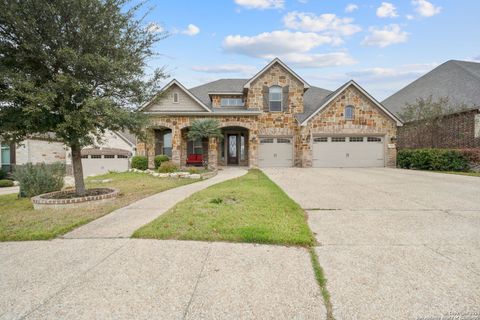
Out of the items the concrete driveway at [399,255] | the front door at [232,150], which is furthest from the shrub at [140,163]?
the concrete driveway at [399,255]

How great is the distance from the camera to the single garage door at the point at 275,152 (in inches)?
746

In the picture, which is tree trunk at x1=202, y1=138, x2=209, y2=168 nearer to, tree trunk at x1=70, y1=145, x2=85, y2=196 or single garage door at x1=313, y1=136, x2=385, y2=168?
single garage door at x1=313, y1=136, x2=385, y2=168

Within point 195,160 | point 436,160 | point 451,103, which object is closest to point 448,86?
point 451,103

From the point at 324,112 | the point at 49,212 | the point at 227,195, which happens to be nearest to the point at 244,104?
the point at 324,112

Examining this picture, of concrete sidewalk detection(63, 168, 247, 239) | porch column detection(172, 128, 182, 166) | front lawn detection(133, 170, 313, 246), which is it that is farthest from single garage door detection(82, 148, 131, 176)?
front lawn detection(133, 170, 313, 246)

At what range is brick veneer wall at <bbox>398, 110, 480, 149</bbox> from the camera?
51.3ft

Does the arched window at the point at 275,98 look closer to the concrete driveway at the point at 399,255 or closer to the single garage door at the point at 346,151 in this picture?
the single garage door at the point at 346,151

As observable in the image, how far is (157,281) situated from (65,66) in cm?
626

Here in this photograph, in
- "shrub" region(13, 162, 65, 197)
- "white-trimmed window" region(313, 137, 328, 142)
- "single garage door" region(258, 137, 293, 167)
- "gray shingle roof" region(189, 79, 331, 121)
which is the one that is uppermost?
"gray shingle roof" region(189, 79, 331, 121)

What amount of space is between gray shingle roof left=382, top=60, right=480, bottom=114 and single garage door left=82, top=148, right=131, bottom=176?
24.6m

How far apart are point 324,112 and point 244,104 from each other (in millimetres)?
6167

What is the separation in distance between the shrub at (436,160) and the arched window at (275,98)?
9477 millimetres

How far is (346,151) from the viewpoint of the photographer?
723 inches

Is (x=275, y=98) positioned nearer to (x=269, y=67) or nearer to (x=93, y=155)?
(x=269, y=67)
